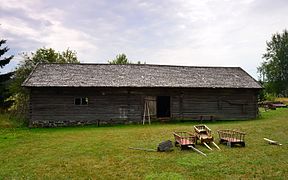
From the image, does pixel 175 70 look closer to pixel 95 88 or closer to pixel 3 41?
pixel 95 88

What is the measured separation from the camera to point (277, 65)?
59.0 meters

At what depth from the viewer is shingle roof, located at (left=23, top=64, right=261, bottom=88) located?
79.3 feet

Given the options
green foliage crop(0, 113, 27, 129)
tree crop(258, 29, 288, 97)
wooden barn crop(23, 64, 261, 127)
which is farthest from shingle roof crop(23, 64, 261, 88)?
tree crop(258, 29, 288, 97)

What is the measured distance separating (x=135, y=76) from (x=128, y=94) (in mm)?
2332

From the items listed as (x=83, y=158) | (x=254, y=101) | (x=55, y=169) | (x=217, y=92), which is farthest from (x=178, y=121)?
(x=55, y=169)

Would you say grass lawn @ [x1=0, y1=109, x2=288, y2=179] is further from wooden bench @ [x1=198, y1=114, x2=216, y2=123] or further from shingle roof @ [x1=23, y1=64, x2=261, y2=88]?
wooden bench @ [x1=198, y1=114, x2=216, y2=123]

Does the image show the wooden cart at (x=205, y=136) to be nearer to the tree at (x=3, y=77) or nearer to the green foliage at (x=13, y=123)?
the green foliage at (x=13, y=123)

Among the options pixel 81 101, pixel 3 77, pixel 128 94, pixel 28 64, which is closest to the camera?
pixel 81 101

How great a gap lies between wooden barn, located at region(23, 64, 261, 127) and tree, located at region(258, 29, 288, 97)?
34541mm

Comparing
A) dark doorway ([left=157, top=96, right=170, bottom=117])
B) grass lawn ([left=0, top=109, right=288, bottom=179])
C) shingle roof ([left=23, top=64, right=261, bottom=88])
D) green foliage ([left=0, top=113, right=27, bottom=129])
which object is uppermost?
shingle roof ([left=23, top=64, right=261, bottom=88])

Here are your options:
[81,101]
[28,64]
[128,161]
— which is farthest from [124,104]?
[28,64]

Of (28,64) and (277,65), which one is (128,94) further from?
(277,65)

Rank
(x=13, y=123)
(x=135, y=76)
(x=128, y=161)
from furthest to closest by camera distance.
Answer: (x=135, y=76) → (x=13, y=123) → (x=128, y=161)

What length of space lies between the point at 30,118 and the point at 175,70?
45.9 ft
